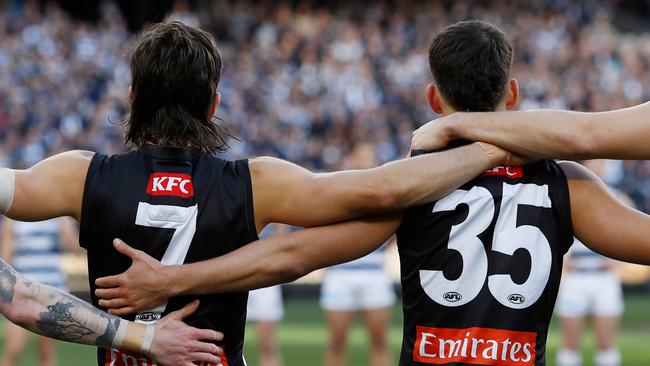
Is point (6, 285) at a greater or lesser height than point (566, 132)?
lesser

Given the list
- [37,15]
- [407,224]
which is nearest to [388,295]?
[407,224]

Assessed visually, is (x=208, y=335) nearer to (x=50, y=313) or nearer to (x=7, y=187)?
(x=50, y=313)

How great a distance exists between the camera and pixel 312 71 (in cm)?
2216

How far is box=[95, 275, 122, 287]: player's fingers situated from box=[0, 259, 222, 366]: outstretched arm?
86mm

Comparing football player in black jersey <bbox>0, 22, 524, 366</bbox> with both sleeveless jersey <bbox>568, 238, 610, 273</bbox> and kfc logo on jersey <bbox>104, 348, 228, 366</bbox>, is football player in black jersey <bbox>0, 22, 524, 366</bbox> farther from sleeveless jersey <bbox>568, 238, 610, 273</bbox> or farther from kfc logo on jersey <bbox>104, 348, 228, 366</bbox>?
sleeveless jersey <bbox>568, 238, 610, 273</bbox>

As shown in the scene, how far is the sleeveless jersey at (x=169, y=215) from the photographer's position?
328cm

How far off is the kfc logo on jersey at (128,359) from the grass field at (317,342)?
732cm

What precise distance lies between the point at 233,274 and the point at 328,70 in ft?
62.3

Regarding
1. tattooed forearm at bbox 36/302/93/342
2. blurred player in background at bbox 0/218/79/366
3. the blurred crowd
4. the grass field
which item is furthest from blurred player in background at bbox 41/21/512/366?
the blurred crowd


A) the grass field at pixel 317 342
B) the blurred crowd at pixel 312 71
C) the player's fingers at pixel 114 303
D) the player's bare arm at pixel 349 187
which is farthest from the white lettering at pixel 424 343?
the blurred crowd at pixel 312 71

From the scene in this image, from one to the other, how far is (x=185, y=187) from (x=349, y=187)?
21.6 inches

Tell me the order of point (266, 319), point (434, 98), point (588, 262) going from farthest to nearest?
1. point (588, 262)
2. point (266, 319)
3. point (434, 98)

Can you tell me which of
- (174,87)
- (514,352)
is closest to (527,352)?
(514,352)

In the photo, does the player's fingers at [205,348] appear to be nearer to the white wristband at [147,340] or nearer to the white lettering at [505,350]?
the white wristband at [147,340]
